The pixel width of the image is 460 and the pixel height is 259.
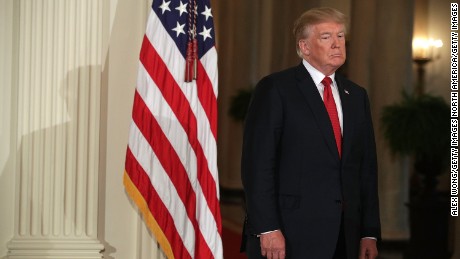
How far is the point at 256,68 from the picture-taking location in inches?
348

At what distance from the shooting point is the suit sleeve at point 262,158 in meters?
3.37

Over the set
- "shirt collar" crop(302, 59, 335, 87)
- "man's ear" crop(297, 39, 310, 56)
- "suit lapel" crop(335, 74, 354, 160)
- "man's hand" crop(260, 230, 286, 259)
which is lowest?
"man's hand" crop(260, 230, 286, 259)

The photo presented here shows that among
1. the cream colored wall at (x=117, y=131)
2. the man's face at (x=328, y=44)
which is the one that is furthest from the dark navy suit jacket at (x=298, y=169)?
the cream colored wall at (x=117, y=131)

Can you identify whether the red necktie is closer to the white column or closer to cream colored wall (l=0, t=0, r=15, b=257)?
the white column

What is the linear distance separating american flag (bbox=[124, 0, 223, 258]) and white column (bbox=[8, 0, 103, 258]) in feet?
1.36

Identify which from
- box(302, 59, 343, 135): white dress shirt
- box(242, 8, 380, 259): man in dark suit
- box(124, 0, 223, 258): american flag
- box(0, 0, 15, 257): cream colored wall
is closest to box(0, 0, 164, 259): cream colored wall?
box(0, 0, 15, 257): cream colored wall

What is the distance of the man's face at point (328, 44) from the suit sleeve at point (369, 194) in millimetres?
380

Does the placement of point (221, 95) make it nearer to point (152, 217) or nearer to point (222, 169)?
point (222, 169)

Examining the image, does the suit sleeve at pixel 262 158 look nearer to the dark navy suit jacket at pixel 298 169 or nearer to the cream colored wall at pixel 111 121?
the dark navy suit jacket at pixel 298 169

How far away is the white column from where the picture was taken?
4.51 meters

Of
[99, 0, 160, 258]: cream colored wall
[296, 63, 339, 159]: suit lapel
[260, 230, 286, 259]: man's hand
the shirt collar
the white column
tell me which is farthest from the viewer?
[99, 0, 160, 258]: cream colored wall

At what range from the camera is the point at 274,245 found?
3334mm

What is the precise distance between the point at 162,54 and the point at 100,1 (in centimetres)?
57

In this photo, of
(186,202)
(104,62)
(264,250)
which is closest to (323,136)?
(264,250)
